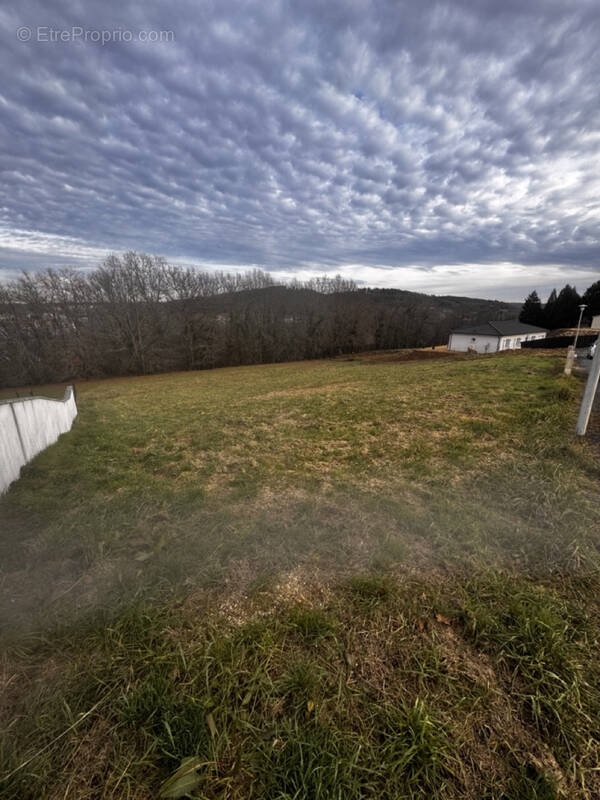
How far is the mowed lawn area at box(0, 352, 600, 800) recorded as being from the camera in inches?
50.8

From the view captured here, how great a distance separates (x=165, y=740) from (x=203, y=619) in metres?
0.59

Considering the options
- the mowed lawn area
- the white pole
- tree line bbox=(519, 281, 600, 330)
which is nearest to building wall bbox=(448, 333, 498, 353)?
tree line bbox=(519, 281, 600, 330)

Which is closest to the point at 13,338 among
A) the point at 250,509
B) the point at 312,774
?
the point at 250,509

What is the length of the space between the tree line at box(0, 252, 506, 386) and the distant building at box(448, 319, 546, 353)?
16.0 metres

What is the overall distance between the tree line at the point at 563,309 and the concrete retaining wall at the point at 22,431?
61170 mm

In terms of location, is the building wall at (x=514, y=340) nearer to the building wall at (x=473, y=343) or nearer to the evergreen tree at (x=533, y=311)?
the building wall at (x=473, y=343)

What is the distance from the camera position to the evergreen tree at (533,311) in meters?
54.9

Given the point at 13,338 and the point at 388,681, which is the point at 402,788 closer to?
the point at 388,681

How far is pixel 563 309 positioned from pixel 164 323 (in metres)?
61.8

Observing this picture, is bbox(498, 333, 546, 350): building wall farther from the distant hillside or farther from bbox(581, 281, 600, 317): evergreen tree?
the distant hillside

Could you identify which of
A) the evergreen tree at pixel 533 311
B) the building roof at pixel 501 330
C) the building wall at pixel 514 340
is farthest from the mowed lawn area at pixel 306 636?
the evergreen tree at pixel 533 311

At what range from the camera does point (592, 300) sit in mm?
46438

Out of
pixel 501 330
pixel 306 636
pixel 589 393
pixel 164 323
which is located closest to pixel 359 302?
pixel 501 330

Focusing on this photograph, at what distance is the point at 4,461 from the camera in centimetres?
396
